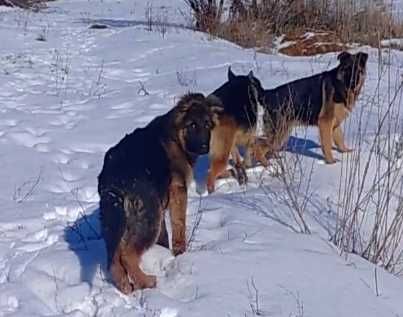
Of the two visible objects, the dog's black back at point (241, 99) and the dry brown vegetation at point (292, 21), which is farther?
the dry brown vegetation at point (292, 21)

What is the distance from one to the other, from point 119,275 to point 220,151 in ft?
9.42

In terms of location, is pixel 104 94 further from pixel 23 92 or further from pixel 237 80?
pixel 237 80

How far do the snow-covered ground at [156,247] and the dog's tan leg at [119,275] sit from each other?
0.07 metres

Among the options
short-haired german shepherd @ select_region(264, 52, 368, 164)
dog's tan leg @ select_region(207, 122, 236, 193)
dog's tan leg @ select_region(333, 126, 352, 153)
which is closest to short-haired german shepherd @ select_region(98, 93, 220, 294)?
dog's tan leg @ select_region(207, 122, 236, 193)

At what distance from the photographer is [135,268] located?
5.06m

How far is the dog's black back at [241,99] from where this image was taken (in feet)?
25.2

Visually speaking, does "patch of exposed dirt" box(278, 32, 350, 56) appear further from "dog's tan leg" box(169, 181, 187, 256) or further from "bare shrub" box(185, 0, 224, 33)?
"dog's tan leg" box(169, 181, 187, 256)

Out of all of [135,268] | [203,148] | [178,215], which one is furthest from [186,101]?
[135,268]

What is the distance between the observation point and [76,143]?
884 centimetres

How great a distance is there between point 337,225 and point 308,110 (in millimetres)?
2437

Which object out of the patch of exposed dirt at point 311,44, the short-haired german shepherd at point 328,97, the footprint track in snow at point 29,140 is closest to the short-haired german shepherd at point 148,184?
the short-haired german shepherd at point 328,97

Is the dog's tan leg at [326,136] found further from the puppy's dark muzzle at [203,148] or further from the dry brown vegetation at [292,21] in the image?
the dry brown vegetation at [292,21]

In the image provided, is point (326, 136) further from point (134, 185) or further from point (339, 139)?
point (134, 185)

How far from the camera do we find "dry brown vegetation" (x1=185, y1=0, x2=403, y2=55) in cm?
1480
